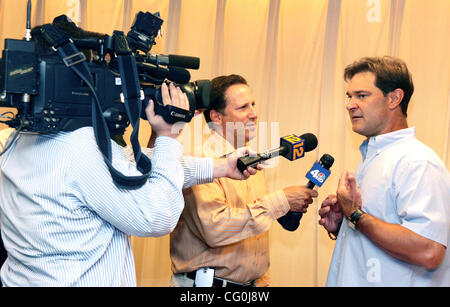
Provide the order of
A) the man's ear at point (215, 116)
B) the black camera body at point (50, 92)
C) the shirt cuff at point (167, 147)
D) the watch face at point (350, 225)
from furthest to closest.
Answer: the man's ear at point (215, 116) < the watch face at point (350, 225) < the shirt cuff at point (167, 147) < the black camera body at point (50, 92)

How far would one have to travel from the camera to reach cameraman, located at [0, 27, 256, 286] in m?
0.96

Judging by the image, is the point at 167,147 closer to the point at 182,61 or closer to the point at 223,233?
the point at 182,61

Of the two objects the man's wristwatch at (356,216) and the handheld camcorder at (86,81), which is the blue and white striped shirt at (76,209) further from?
the man's wristwatch at (356,216)

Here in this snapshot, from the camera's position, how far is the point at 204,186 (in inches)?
67.2

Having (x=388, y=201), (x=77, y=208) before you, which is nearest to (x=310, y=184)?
(x=388, y=201)

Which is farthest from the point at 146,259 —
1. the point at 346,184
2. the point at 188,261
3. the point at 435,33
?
the point at 435,33

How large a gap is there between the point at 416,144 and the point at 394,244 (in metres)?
0.36

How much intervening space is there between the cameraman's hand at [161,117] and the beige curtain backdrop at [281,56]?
4.39ft

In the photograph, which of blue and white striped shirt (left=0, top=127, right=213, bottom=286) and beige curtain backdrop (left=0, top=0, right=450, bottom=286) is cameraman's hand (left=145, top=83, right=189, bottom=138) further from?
beige curtain backdrop (left=0, top=0, right=450, bottom=286)

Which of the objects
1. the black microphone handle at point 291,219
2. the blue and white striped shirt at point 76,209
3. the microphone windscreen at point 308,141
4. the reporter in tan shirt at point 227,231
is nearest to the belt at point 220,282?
the reporter in tan shirt at point 227,231

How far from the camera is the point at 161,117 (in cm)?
108

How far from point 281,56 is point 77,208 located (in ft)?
5.94

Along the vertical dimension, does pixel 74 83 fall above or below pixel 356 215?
above

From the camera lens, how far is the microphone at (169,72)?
1.06 metres
